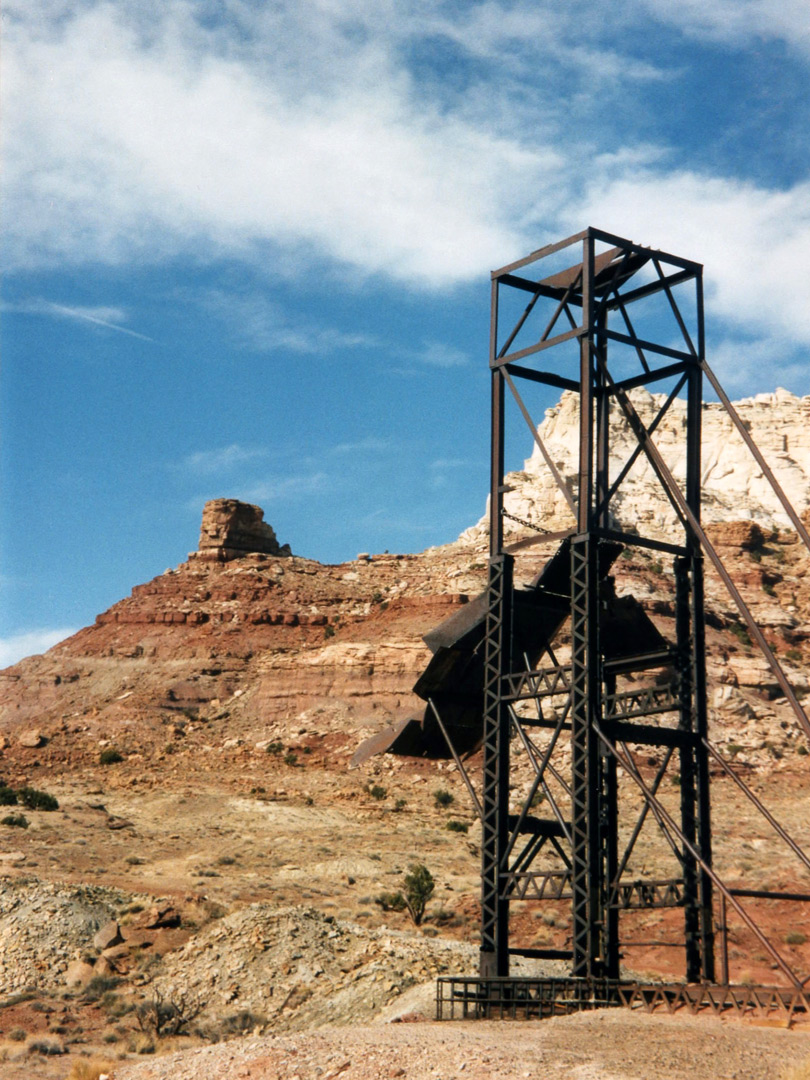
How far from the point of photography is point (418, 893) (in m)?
35.3

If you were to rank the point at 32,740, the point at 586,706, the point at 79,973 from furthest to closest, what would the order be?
the point at 32,740 < the point at 79,973 < the point at 586,706

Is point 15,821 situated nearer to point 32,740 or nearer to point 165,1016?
point 32,740

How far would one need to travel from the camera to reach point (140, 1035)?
2311 cm

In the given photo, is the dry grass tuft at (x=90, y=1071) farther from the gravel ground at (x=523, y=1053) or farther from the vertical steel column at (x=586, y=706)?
the vertical steel column at (x=586, y=706)

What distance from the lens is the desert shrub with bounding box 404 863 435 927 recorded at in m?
34.8

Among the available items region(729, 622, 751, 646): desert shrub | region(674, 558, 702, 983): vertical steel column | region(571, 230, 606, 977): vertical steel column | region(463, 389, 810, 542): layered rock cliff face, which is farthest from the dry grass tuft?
region(463, 389, 810, 542): layered rock cliff face

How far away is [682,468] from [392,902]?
86663 millimetres

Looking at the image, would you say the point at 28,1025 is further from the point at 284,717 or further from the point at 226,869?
the point at 284,717

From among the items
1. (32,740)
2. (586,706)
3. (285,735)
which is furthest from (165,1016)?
(32,740)

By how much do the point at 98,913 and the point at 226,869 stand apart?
8993mm

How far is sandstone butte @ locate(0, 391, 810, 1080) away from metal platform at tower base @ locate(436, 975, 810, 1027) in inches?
98.7

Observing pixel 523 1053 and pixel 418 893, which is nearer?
pixel 523 1053

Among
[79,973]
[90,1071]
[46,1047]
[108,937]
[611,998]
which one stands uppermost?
[611,998]

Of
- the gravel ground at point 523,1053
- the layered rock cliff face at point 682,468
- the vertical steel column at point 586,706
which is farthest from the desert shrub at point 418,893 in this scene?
the layered rock cliff face at point 682,468
